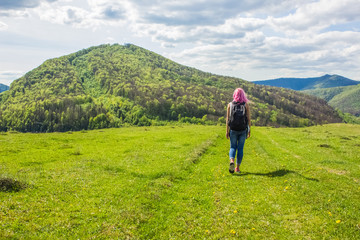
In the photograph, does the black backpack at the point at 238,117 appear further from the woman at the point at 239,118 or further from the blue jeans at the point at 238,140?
the blue jeans at the point at 238,140

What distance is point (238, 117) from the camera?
50.2 ft

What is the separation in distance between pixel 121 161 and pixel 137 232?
14.0m

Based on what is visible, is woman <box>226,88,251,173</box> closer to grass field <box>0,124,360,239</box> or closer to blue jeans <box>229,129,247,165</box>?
blue jeans <box>229,129,247,165</box>

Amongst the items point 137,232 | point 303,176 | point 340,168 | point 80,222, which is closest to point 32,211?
point 80,222

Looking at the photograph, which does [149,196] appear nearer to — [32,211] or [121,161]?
[32,211]

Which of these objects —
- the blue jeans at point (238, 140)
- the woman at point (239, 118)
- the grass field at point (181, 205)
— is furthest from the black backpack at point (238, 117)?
the grass field at point (181, 205)

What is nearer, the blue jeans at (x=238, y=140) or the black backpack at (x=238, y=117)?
the black backpack at (x=238, y=117)

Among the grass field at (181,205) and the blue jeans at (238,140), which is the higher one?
the blue jeans at (238,140)

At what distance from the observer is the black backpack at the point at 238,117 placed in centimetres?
1526

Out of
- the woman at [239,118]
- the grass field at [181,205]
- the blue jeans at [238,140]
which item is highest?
the woman at [239,118]

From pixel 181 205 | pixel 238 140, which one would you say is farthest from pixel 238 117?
pixel 181 205

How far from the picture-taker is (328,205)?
36.7 ft

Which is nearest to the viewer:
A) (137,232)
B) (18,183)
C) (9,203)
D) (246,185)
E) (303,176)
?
(137,232)

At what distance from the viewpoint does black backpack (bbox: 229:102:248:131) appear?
15.3m
